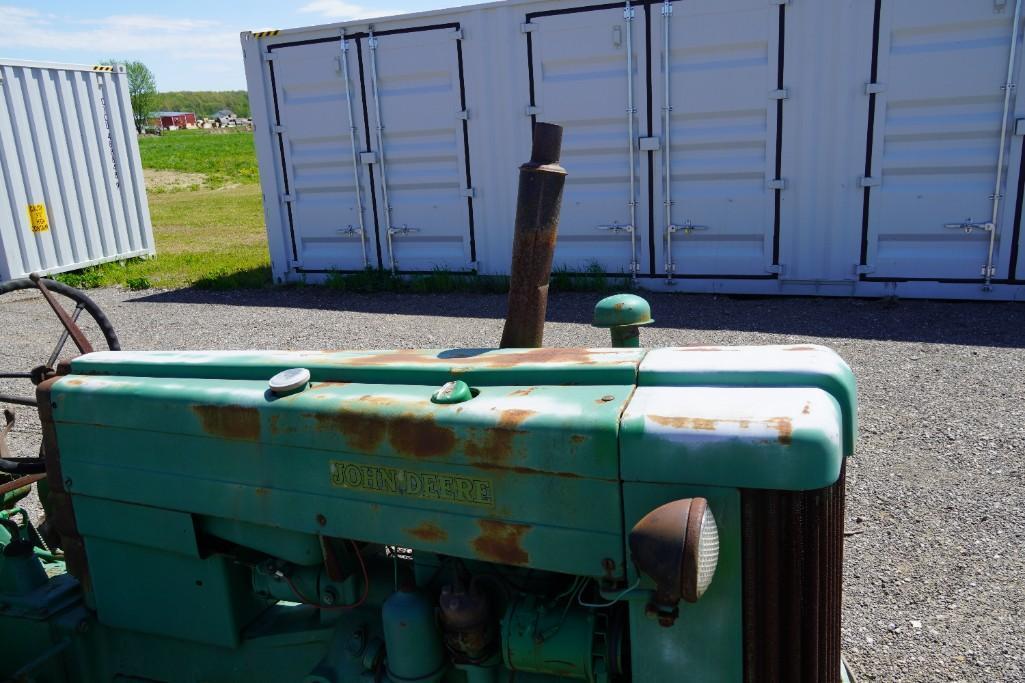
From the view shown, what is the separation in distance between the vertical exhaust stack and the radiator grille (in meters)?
0.74

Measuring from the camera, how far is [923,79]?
6223 mm

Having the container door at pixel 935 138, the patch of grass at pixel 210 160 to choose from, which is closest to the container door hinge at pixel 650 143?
the container door at pixel 935 138

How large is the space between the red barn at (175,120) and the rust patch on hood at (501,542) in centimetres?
8438

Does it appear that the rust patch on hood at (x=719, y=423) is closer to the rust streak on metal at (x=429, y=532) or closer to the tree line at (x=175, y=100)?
the rust streak on metal at (x=429, y=532)

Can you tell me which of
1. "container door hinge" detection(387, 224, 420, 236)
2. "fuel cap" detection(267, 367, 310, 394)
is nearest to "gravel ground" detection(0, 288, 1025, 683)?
"container door hinge" detection(387, 224, 420, 236)

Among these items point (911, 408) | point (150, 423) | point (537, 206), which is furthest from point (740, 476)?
point (911, 408)

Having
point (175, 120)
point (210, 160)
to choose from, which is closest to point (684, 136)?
point (210, 160)

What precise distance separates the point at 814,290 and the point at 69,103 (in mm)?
8211

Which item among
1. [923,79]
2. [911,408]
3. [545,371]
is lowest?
[911,408]

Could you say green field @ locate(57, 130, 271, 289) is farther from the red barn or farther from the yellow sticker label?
the red barn

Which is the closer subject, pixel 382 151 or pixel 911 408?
pixel 911 408

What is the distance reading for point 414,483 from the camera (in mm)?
1821

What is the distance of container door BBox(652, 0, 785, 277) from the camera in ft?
21.5

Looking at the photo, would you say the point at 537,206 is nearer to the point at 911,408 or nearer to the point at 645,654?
the point at 645,654
